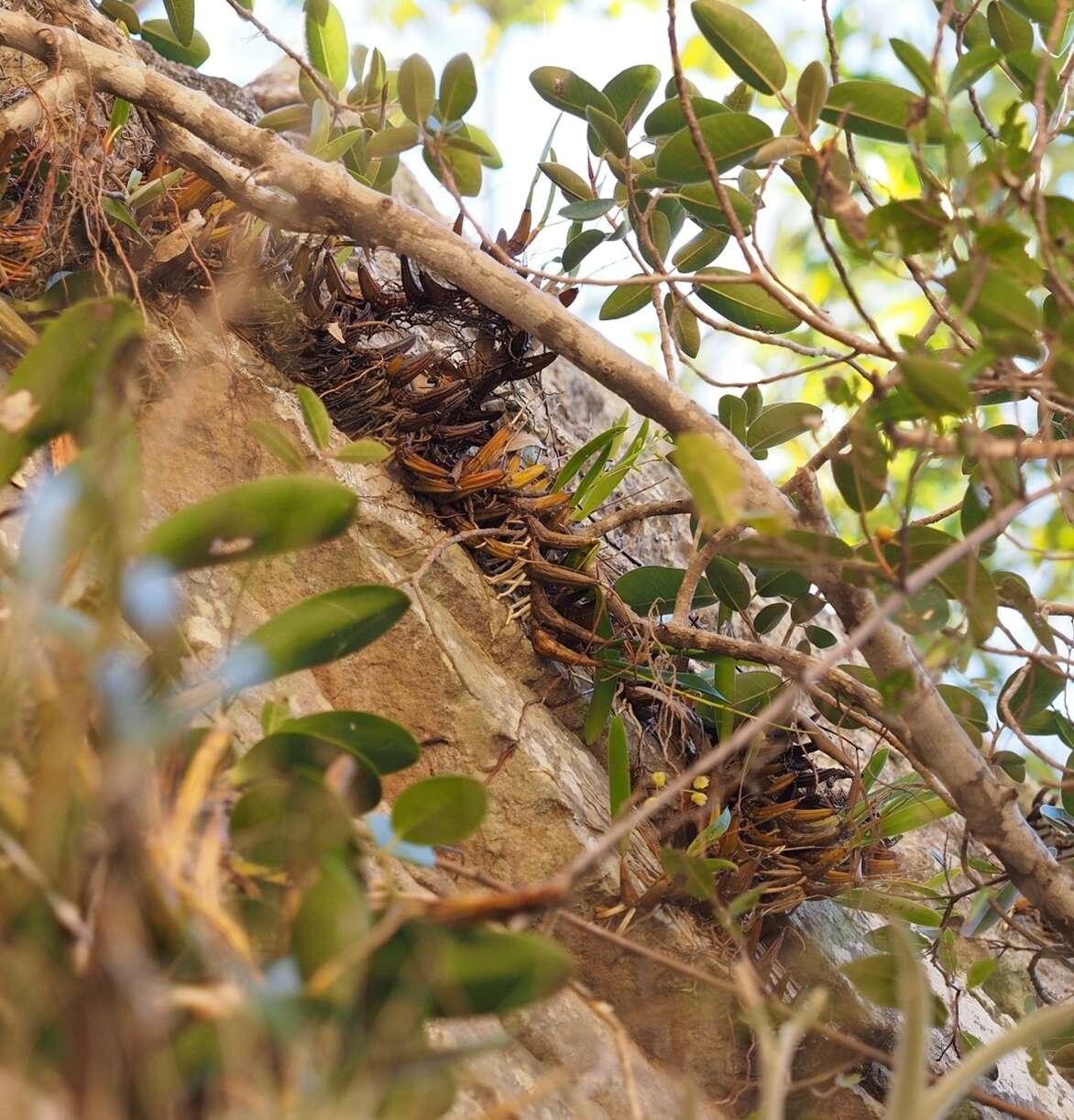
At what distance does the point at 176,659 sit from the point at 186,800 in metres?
0.17

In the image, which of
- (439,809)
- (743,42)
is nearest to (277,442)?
(439,809)

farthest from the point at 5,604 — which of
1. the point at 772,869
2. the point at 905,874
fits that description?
the point at 905,874

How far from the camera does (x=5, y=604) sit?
0.62m

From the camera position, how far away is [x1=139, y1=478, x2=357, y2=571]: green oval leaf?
0.62 m

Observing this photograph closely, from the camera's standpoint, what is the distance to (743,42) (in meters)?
0.96

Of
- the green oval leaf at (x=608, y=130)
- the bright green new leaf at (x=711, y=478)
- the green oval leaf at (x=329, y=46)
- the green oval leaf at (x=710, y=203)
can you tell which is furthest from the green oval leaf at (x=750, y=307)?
the green oval leaf at (x=329, y=46)

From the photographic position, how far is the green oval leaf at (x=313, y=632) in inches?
25.7

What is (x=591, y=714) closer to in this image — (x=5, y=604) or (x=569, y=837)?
(x=569, y=837)

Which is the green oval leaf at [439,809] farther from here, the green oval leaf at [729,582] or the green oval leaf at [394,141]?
the green oval leaf at [394,141]

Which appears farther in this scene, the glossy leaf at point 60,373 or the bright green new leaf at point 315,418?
the bright green new leaf at point 315,418

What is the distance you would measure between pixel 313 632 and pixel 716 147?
1.92 feet

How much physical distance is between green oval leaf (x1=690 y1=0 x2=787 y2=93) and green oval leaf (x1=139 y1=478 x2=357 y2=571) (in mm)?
591

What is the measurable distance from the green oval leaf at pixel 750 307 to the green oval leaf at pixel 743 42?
23 centimetres

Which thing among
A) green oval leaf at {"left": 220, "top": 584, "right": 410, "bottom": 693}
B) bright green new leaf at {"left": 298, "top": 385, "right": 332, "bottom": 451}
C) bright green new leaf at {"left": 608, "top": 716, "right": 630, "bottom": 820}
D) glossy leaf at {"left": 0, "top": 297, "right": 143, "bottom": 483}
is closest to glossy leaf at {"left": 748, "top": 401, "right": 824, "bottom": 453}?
bright green new leaf at {"left": 608, "top": 716, "right": 630, "bottom": 820}
